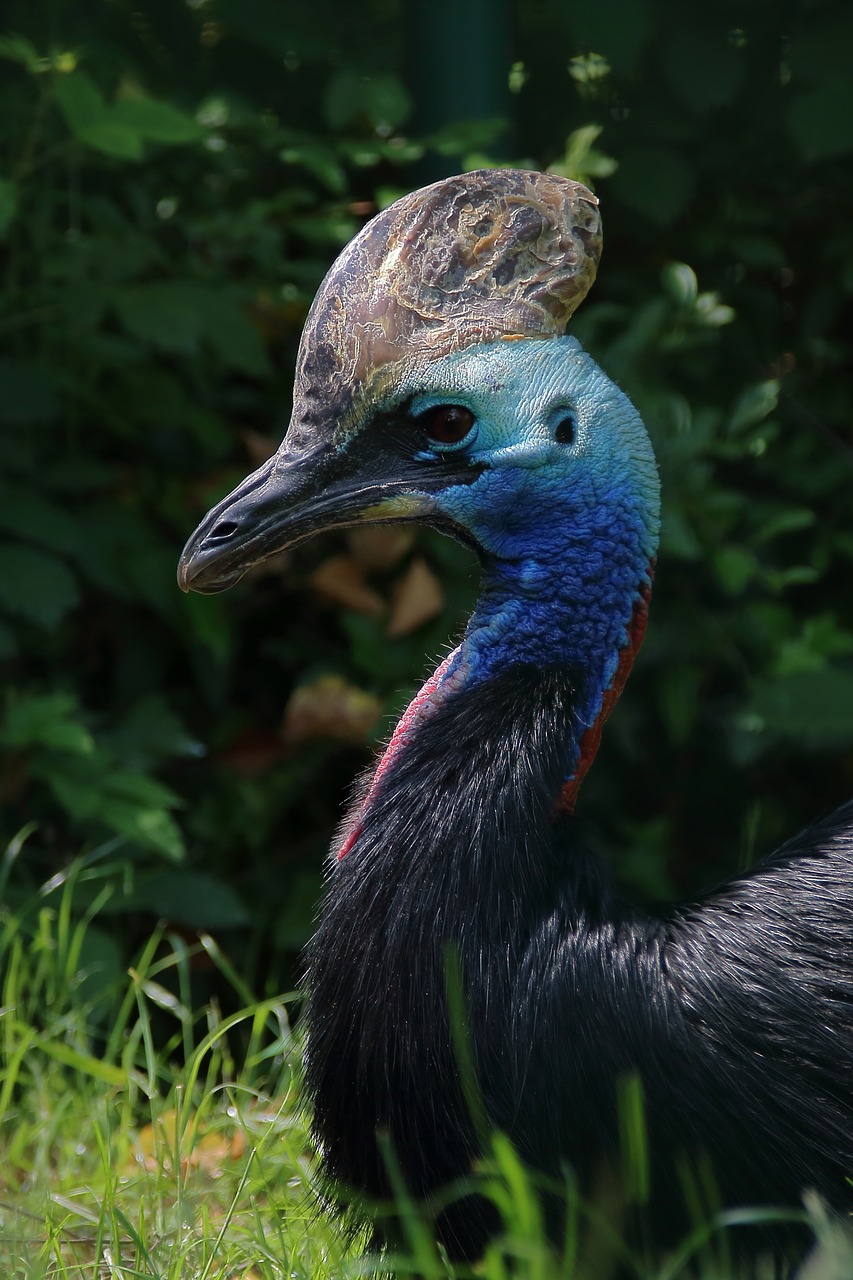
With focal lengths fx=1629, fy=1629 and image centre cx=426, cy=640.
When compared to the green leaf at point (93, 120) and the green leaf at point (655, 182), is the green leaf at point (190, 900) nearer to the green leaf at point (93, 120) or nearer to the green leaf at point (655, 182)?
the green leaf at point (93, 120)

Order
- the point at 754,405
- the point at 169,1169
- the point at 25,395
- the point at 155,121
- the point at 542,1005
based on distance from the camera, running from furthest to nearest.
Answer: the point at 754,405, the point at 25,395, the point at 155,121, the point at 169,1169, the point at 542,1005

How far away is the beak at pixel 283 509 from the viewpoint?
72.1 inches

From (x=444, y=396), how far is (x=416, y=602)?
4.35ft

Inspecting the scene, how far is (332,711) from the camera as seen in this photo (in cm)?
314

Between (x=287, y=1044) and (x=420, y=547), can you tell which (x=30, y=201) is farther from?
(x=287, y=1044)

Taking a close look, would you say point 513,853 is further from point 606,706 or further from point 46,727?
point 46,727

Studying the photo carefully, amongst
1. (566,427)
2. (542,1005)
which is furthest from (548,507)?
(542,1005)

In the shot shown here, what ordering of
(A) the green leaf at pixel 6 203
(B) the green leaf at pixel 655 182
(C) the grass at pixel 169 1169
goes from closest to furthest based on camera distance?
(C) the grass at pixel 169 1169, (A) the green leaf at pixel 6 203, (B) the green leaf at pixel 655 182

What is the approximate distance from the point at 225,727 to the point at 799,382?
1437mm

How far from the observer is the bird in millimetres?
1687

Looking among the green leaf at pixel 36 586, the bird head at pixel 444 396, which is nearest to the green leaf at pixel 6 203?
the green leaf at pixel 36 586

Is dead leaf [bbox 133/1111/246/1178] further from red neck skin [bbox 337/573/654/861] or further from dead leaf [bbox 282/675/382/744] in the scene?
dead leaf [bbox 282/675/382/744]

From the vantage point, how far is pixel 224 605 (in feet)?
10.3

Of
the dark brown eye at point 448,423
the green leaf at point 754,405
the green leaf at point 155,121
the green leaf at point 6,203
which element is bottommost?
the green leaf at point 754,405
